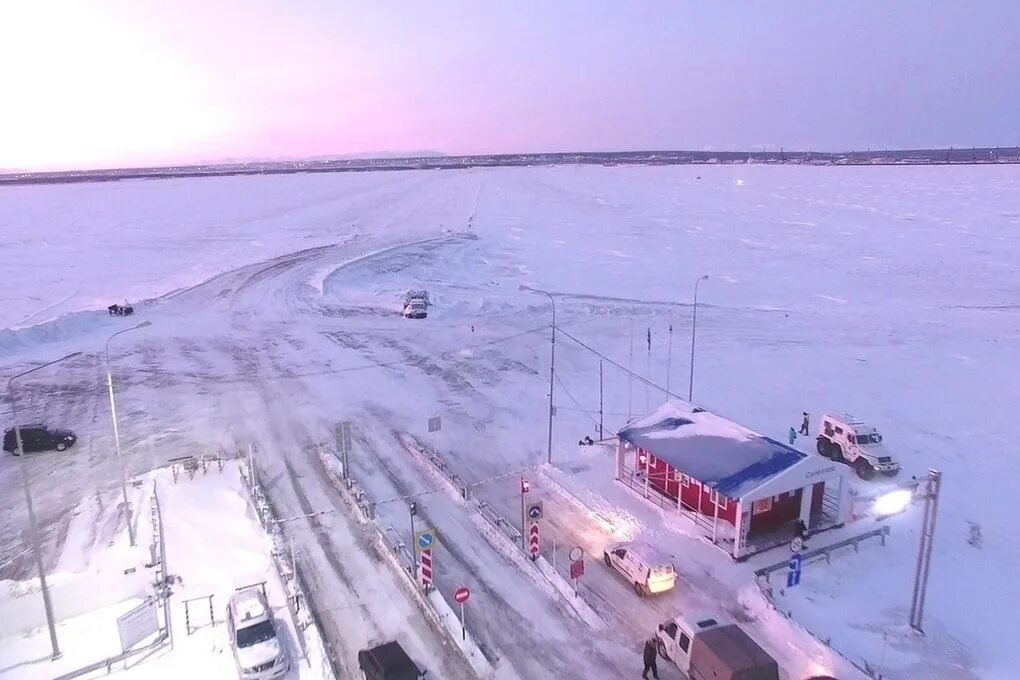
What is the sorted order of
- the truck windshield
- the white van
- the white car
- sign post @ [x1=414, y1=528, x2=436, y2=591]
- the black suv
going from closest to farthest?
the white car, the truck windshield, sign post @ [x1=414, y1=528, x2=436, y2=591], the white van, the black suv

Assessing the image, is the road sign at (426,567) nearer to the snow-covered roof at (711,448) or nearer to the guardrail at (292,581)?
the guardrail at (292,581)

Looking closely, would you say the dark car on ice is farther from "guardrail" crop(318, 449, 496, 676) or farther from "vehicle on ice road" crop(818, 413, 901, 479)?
"vehicle on ice road" crop(818, 413, 901, 479)

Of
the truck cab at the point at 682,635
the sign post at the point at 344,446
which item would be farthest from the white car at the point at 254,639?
the truck cab at the point at 682,635

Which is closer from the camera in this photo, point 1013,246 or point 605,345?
point 605,345

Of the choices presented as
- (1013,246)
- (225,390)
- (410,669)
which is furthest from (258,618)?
(1013,246)

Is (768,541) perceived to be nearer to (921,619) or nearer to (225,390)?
(921,619)

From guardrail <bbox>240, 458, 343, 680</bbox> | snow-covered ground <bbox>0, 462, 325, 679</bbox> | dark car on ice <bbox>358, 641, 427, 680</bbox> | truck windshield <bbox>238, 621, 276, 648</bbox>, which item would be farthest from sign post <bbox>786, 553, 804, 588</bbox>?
truck windshield <bbox>238, 621, 276, 648</bbox>
